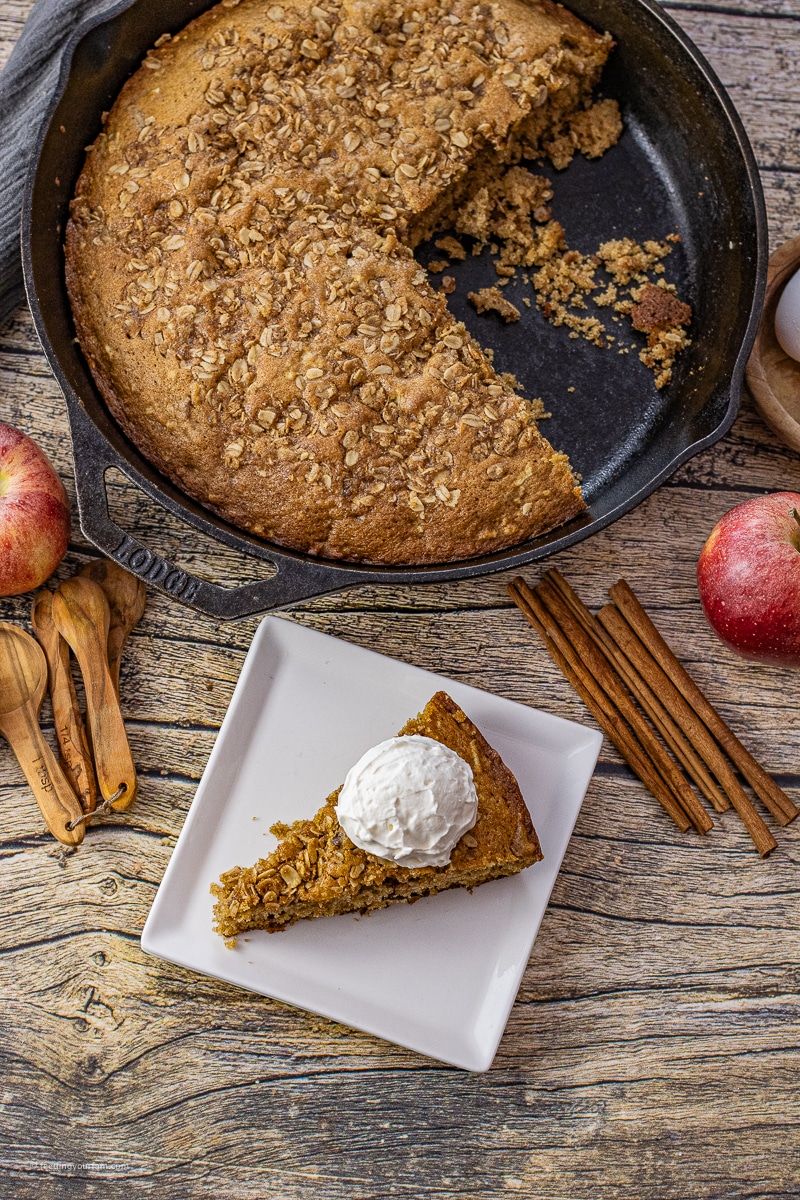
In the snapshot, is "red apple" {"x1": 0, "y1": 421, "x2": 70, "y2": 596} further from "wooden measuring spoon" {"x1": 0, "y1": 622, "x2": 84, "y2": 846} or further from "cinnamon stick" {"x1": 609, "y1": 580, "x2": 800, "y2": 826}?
"cinnamon stick" {"x1": 609, "y1": 580, "x2": 800, "y2": 826}

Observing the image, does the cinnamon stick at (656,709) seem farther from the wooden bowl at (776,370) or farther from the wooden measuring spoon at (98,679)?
the wooden measuring spoon at (98,679)

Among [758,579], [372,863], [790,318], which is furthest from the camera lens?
[790,318]

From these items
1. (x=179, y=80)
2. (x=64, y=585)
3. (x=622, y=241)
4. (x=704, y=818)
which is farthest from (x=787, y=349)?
(x=64, y=585)

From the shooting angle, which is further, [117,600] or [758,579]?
[117,600]

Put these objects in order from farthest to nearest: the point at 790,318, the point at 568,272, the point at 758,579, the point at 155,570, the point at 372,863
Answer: the point at 568,272 < the point at 790,318 < the point at 758,579 < the point at 372,863 < the point at 155,570

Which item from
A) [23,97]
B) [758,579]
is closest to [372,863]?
[758,579]

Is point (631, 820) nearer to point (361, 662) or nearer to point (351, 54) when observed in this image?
point (361, 662)

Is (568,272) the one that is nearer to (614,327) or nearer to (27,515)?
(614,327)
